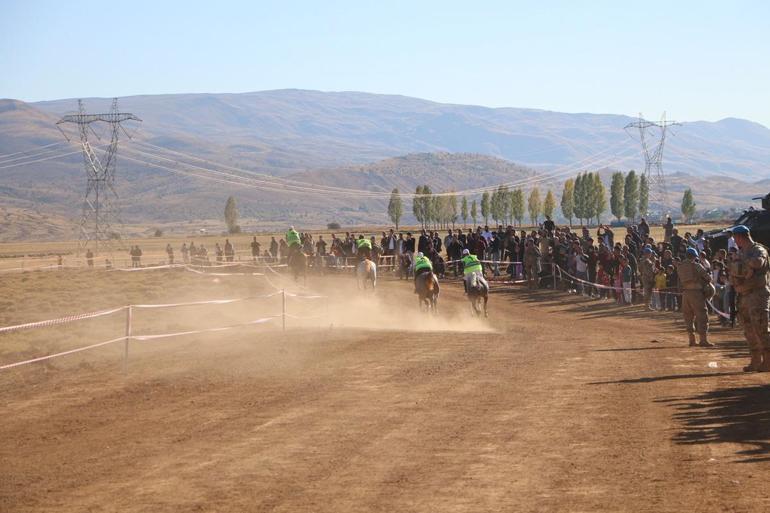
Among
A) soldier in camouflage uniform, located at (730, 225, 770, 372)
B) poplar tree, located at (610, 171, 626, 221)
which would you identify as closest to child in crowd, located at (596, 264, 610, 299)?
soldier in camouflage uniform, located at (730, 225, 770, 372)

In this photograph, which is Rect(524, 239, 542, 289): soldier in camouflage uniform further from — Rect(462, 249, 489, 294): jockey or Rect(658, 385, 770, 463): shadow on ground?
Rect(658, 385, 770, 463): shadow on ground

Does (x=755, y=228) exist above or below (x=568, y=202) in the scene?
below

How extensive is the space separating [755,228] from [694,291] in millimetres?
14596

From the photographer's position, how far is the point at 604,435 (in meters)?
12.0

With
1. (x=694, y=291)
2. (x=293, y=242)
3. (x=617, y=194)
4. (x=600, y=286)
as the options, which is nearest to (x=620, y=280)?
(x=600, y=286)

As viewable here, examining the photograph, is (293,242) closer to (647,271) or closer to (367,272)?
(367,272)

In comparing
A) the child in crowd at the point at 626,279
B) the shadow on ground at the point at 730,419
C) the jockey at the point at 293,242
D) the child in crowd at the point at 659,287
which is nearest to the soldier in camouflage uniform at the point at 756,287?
the shadow on ground at the point at 730,419

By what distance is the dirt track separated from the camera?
378 inches

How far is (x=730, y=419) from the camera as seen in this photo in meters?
12.6

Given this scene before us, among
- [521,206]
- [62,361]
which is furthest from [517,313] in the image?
[521,206]

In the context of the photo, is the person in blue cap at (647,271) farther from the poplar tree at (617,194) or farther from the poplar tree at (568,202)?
the poplar tree at (617,194)

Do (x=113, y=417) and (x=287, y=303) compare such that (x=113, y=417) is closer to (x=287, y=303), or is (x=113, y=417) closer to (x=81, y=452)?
(x=81, y=452)

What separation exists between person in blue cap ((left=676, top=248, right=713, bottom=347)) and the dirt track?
0.57m

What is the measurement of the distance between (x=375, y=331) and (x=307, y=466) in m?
15.4
